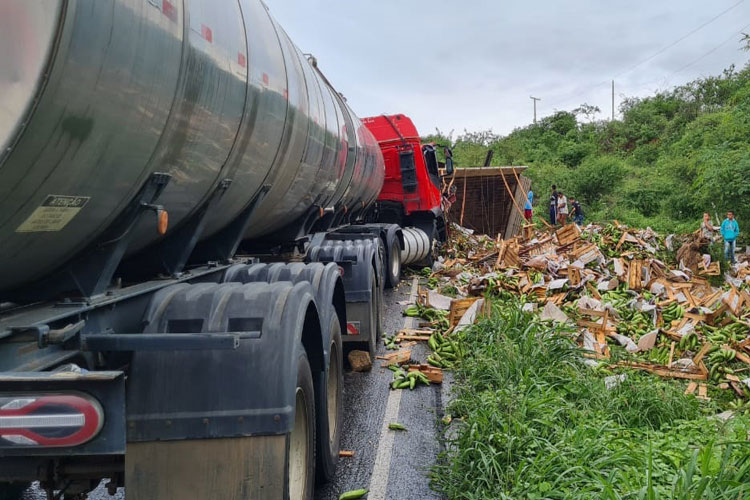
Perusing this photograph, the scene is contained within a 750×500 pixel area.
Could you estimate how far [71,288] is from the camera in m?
2.56

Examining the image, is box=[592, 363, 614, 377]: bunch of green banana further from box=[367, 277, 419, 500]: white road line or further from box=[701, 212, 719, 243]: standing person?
box=[701, 212, 719, 243]: standing person

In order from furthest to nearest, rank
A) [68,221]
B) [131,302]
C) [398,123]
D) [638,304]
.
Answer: [398,123] → [638,304] → [131,302] → [68,221]

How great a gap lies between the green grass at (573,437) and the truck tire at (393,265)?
451 centimetres

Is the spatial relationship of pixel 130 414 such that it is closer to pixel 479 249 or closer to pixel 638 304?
pixel 638 304

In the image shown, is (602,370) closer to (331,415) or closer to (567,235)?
(331,415)

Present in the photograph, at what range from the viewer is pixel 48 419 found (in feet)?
6.59

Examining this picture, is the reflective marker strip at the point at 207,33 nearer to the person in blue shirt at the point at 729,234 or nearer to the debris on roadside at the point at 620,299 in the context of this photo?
the debris on roadside at the point at 620,299

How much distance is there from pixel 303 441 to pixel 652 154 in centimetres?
3328

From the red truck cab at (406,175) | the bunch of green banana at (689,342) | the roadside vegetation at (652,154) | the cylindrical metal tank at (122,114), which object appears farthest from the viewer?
the roadside vegetation at (652,154)

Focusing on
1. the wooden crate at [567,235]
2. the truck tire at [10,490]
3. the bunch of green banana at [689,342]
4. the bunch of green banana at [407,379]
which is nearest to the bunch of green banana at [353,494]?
the truck tire at [10,490]

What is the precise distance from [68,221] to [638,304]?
28.2ft

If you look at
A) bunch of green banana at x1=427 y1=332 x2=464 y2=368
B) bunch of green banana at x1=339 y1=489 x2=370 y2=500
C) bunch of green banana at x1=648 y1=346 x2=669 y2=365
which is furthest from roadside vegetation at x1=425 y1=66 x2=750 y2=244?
bunch of green banana at x1=339 y1=489 x2=370 y2=500

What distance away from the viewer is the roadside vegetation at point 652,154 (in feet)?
63.1

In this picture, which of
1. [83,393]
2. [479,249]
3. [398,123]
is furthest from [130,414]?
[479,249]
